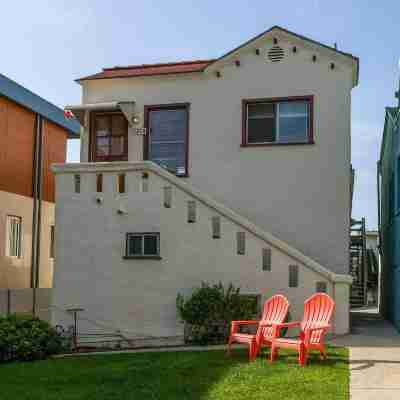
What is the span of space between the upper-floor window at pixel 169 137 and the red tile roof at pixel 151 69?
2.94 feet

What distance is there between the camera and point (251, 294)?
13.7 meters

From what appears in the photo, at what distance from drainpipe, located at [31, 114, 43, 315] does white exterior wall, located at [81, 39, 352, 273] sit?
4668 mm

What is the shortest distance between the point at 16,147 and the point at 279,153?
778 centimetres

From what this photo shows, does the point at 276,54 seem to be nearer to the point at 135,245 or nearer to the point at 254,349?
the point at 135,245

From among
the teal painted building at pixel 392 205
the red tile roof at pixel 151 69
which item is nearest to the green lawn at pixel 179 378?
the teal painted building at pixel 392 205

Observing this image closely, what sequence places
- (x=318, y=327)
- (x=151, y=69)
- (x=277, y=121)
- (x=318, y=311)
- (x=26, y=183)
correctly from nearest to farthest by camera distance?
(x=318, y=327) → (x=318, y=311) → (x=277, y=121) → (x=151, y=69) → (x=26, y=183)

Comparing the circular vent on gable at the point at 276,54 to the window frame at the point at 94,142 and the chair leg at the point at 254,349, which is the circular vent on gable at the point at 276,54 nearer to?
the window frame at the point at 94,142

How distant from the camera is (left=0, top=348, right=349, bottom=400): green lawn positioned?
8.51 metres

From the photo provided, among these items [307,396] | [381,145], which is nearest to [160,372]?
[307,396]

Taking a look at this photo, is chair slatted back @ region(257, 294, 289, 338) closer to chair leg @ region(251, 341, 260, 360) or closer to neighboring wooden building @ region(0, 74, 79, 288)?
chair leg @ region(251, 341, 260, 360)

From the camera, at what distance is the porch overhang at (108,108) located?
17.0 meters

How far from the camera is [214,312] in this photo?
13.3 m

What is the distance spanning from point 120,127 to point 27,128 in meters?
3.89

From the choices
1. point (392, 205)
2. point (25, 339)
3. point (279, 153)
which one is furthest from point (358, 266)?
point (25, 339)
